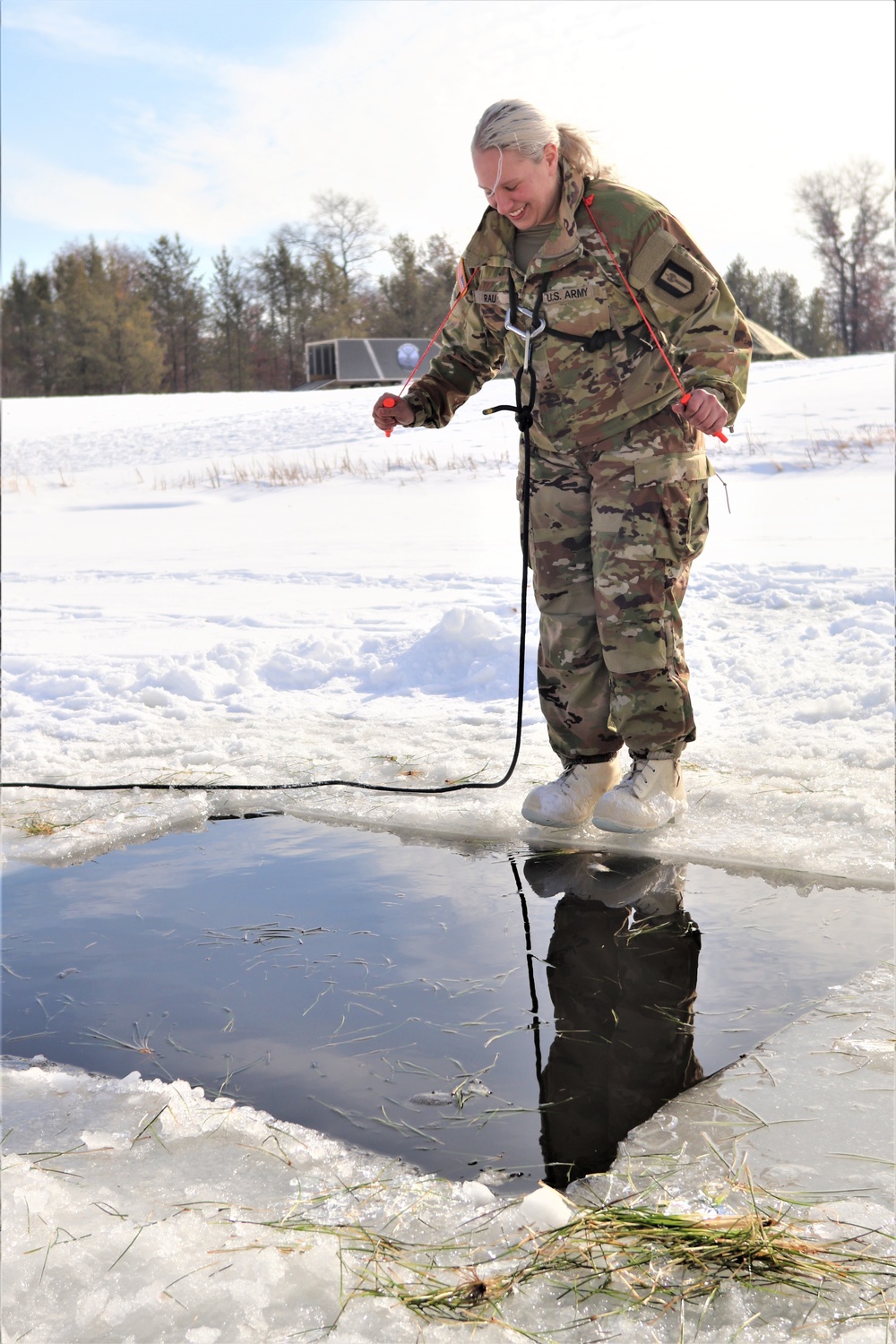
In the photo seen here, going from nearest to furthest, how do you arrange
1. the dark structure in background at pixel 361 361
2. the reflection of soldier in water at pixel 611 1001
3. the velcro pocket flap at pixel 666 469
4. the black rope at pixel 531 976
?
the reflection of soldier in water at pixel 611 1001, the black rope at pixel 531 976, the velcro pocket flap at pixel 666 469, the dark structure in background at pixel 361 361

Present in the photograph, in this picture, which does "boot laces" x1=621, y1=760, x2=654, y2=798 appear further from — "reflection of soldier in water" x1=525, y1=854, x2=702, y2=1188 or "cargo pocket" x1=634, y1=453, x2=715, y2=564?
"cargo pocket" x1=634, y1=453, x2=715, y2=564

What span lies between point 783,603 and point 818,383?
44.5ft

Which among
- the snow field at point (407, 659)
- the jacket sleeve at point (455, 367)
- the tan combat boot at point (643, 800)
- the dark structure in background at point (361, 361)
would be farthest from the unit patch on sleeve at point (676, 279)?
the dark structure in background at point (361, 361)

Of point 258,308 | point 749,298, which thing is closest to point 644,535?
point 258,308

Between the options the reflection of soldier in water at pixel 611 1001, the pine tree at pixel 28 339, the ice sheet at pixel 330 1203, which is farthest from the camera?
the pine tree at pixel 28 339

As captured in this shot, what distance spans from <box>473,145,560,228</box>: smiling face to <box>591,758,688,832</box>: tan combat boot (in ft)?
4.81

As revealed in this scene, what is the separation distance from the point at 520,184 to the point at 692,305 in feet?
1.70

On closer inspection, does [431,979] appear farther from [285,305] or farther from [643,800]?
[285,305]

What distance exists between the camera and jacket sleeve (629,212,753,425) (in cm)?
278

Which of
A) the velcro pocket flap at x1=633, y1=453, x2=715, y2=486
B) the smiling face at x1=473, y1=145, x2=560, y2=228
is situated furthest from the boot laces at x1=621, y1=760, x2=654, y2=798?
the smiling face at x1=473, y1=145, x2=560, y2=228

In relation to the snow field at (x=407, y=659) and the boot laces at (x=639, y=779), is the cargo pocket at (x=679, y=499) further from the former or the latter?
the snow field at (x=407, y=659)

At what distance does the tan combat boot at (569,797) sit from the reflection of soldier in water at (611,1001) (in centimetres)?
17

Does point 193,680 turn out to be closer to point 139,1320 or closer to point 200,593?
point 200,593

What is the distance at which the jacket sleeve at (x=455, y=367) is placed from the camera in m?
3.29
